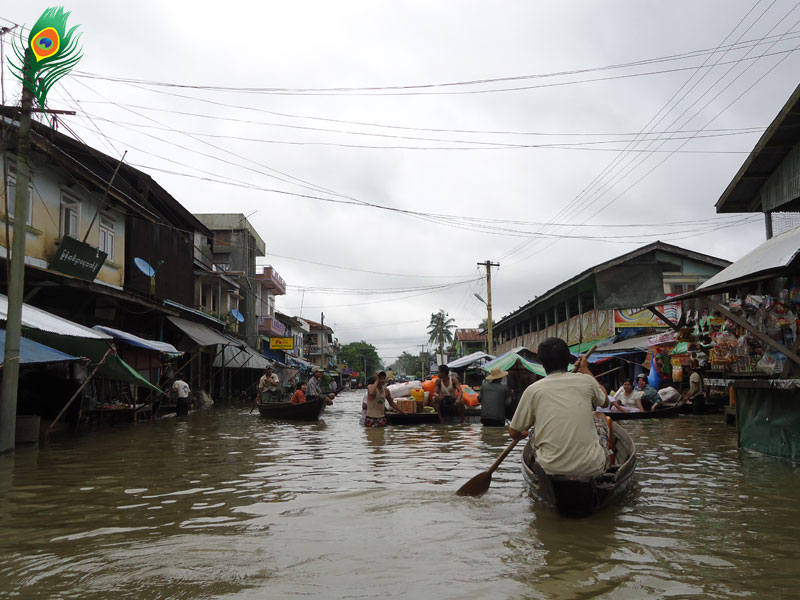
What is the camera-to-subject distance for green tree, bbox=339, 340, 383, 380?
102 meters

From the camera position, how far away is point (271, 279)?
4428cm

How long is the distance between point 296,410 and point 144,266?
7072 millimetres

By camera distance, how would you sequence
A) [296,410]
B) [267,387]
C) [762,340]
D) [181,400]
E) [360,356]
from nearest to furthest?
[762,340]
[296,410]
[181,400]
[267,387]
[360,356]

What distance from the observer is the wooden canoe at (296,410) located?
58.8 ft

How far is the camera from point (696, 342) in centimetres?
1022

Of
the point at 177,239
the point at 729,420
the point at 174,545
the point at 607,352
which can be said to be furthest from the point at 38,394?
the point at 607,352

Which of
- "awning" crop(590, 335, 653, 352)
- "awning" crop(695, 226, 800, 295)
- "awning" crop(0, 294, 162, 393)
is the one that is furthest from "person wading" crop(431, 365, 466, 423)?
"awning" crop(695, 226, 800, 295)

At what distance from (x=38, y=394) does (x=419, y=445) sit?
7.91m

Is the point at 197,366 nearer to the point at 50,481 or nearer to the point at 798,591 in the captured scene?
the point at 50,481

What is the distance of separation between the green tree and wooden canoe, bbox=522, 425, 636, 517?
91.4m

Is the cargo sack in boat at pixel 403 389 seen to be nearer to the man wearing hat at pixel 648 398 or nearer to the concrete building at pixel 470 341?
the man wearing hat at pixel 648 398

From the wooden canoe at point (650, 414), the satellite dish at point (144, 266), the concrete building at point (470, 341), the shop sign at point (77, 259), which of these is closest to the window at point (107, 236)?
the satellite dish at point (144, 266)

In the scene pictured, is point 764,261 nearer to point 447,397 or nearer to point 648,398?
point 447,397

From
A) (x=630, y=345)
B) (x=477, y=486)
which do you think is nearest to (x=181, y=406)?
(x=477, y=486)
